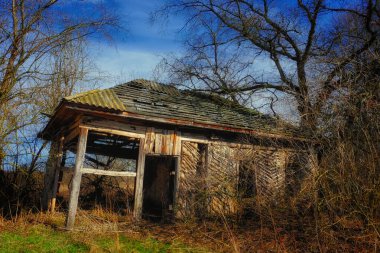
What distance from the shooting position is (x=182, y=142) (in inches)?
408

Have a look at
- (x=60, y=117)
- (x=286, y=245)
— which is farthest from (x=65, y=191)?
(x=286, y=245)

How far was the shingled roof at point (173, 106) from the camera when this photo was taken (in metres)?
8.86

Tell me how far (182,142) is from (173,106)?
4.45ft

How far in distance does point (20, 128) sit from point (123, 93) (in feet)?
12.9

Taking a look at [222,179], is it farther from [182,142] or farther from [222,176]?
[182,142]

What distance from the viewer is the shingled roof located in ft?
29.1

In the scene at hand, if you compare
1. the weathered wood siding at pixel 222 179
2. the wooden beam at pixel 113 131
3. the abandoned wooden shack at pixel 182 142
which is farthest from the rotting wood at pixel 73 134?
the weathered wood siding at pixel 222 179

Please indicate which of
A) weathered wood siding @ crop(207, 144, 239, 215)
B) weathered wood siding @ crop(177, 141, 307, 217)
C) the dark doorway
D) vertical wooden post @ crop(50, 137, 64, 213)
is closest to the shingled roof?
weathered wood siding @ crop(177, 141, 307, 217)

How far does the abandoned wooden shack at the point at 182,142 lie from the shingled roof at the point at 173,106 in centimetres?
3

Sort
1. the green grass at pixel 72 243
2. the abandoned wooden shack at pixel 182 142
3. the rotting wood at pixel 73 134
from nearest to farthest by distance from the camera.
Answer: the green grass at pixel 72 243 → the abandoned wooden shack at pixel 182 142 → the rotting wood at pixel 73 134

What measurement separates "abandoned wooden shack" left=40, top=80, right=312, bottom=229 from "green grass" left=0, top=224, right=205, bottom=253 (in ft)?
2.99

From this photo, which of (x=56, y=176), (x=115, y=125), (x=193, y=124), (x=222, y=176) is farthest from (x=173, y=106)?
(x=56, y=176)

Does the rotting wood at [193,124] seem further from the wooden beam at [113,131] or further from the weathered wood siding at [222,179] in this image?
the weathered wood siding at [222,179]

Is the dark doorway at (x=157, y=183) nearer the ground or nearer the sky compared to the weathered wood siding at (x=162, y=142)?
nearer the ground
